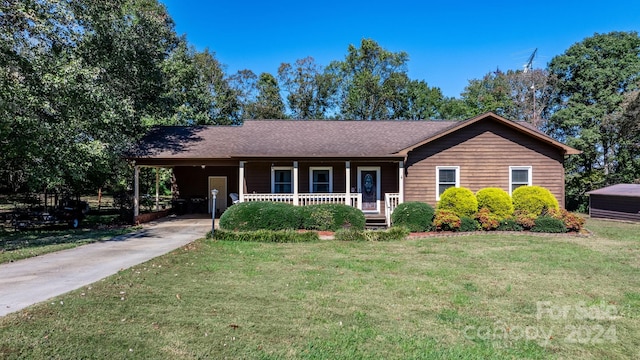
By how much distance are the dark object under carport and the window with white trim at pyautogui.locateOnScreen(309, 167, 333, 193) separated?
16.0 metres

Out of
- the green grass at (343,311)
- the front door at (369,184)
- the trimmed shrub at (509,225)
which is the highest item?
the front door at (369,184)

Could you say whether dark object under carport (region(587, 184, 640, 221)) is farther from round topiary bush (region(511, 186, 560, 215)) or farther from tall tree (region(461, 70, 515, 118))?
tall tree (region(461, 70, 515, 118))

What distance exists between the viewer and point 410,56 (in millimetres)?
37281

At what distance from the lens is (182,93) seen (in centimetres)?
2662

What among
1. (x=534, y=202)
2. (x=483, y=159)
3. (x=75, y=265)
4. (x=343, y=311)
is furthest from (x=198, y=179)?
(x=343, y=311)

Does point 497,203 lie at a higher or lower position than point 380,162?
lower

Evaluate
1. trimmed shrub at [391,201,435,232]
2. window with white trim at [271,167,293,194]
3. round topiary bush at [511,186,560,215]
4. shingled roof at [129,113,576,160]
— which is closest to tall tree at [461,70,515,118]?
shingled roof at [129,113,576,160]

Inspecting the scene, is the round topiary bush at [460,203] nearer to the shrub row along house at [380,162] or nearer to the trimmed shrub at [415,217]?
the trimmed shrub at [415,217]

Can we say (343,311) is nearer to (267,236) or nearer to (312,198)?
(267,236)

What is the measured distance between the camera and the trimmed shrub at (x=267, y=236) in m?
11.4

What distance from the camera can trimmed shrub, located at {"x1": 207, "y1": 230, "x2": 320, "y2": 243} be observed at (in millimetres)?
11383

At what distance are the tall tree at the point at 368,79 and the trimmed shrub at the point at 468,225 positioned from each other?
24598 mm

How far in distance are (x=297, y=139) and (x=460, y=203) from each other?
7.66m

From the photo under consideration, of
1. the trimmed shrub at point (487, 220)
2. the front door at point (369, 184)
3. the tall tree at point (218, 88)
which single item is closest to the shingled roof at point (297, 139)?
the front door at point (369, 184)
